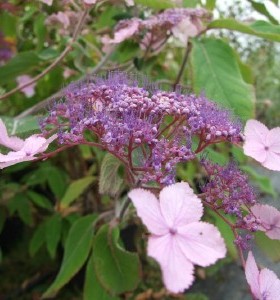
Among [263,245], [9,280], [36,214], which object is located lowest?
[9,280]

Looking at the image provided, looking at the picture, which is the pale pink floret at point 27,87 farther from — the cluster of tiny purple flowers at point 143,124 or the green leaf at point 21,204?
the cluster of tiny purple flowers at point 143,124

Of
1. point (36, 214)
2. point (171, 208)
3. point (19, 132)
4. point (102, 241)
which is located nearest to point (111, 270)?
point (102, 241)

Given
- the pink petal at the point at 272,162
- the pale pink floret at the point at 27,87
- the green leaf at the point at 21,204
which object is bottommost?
the green leaf at the point at 21,204

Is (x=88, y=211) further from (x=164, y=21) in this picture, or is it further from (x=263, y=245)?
(x=263, y=245)

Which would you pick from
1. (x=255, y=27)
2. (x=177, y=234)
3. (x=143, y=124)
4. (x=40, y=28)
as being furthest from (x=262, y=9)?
(x=177, y=234)

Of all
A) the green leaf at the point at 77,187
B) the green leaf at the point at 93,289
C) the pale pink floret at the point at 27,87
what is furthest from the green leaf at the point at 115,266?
the pale pink floret at the point at 27,87

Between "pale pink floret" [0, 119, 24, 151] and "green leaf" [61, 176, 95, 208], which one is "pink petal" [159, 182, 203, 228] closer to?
"pale pink floret" [0, 119, 24, 151]

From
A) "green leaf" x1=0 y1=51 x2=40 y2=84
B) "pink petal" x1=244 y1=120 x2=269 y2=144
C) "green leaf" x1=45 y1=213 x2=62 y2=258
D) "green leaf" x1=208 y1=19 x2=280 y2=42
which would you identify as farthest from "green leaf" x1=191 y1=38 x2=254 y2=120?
"green leaf" x1=45 y1=213 x2=62 y2=258
